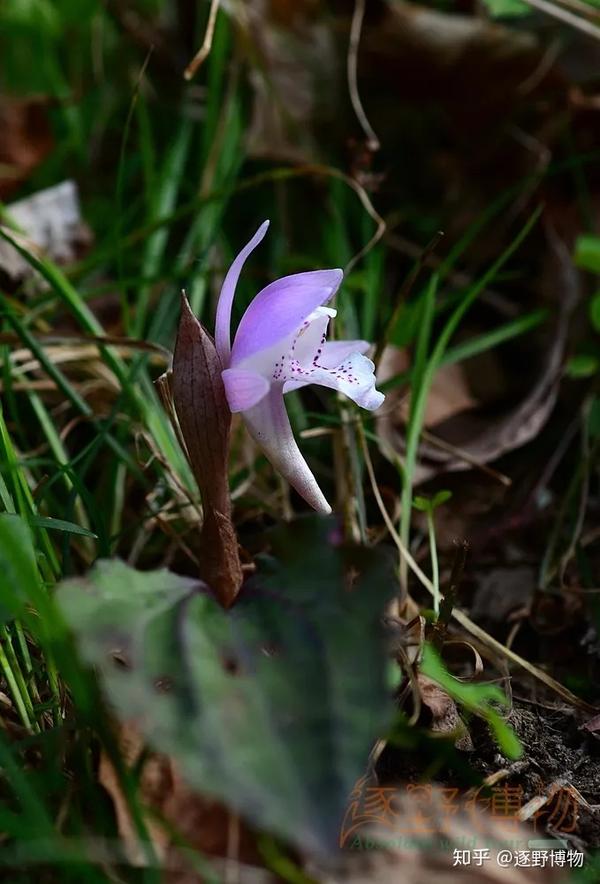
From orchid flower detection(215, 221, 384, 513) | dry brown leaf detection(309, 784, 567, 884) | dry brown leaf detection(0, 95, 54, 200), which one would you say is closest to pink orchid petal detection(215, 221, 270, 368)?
orchid flower detection(215, 221, 384, 513)

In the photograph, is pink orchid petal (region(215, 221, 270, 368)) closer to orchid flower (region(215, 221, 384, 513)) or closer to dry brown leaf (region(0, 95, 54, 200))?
orchid flower (region(215, 221, 384, 513))

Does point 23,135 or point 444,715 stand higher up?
point 23,135

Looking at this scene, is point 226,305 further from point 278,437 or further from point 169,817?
point 169,817

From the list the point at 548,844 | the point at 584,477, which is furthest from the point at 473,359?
the point at 548,844

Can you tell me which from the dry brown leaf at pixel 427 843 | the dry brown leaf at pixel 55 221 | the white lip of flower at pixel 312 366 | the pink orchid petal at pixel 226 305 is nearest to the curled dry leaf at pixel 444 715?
the dry brown leaf at pixel 427 843

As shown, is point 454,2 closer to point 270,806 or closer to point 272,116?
point 272,116

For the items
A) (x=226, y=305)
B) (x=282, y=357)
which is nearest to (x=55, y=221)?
(x=226, y=305)
